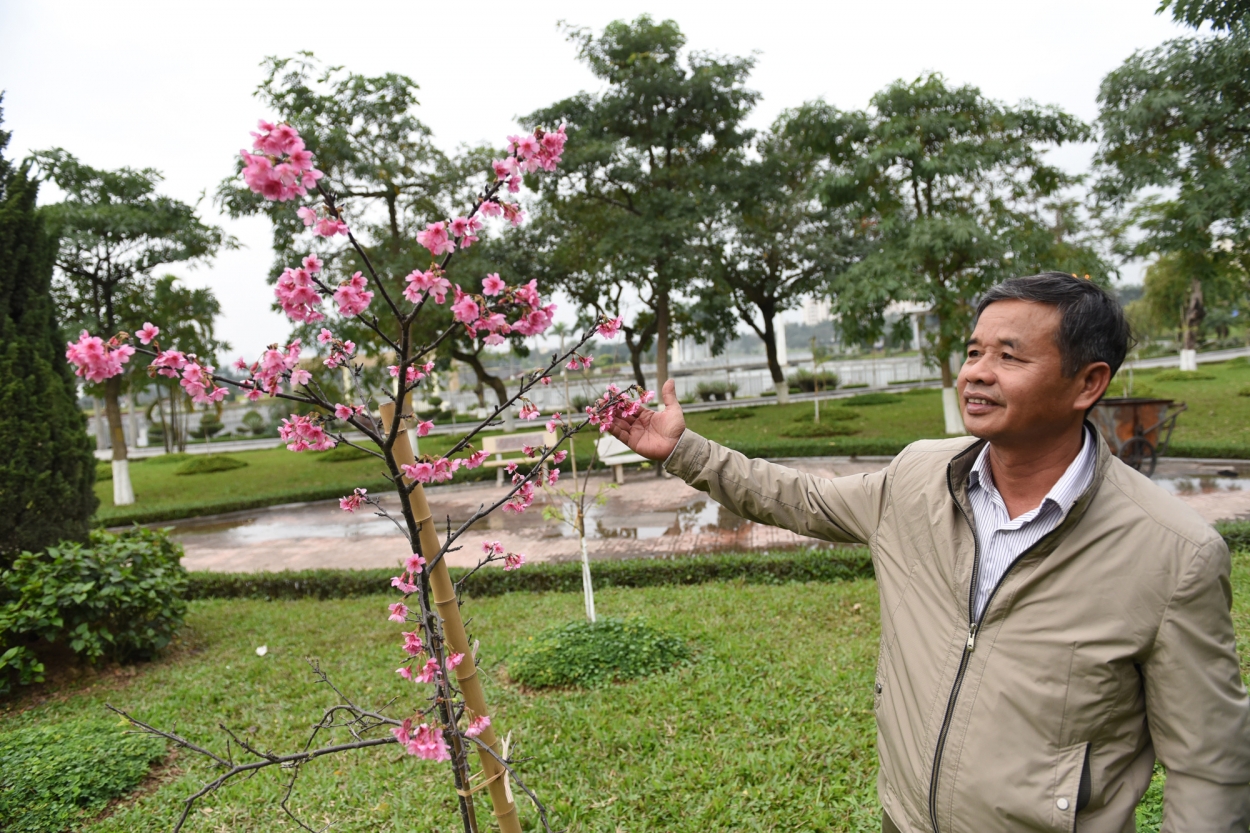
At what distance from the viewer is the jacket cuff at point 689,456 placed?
1737mm

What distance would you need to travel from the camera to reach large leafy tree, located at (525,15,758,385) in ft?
49.0

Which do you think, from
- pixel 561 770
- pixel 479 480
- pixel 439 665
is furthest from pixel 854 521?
pixel 479 480

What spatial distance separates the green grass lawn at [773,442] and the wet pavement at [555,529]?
532mm

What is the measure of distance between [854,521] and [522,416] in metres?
0.81

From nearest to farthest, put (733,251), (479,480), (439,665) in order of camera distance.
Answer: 1. (439,665)
2. (479,480)
3. (733,251)

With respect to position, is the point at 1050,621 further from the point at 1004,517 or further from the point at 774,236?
the point at 774,236

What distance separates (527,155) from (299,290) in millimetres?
528

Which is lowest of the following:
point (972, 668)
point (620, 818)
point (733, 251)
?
point (620, 818)

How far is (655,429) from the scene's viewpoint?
5.88 ft

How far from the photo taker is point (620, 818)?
289 cm

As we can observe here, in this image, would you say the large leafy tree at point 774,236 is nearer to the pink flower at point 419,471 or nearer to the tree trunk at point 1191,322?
the tree trunk at point 1191,322

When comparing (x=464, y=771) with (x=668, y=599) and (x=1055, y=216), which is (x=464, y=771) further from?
(x=1055, y=216)

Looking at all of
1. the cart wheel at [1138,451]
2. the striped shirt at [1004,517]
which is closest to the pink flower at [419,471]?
the striped shirt at [1004,517]

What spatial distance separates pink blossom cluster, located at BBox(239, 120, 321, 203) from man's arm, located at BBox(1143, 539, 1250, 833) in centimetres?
151
